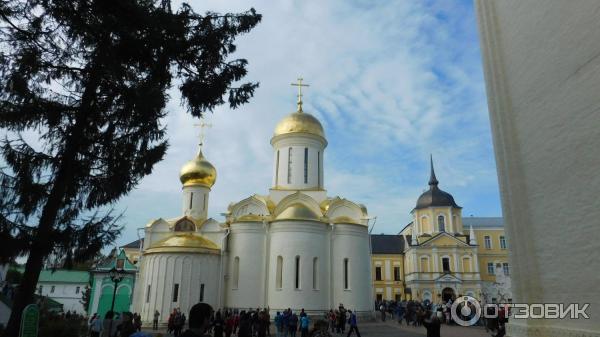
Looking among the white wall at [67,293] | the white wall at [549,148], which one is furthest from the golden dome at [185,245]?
the white wall at [67,293]

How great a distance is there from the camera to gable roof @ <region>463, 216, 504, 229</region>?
50.3 meters

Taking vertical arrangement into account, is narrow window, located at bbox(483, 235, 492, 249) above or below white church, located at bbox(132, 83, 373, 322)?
above

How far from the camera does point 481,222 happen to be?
51938mm

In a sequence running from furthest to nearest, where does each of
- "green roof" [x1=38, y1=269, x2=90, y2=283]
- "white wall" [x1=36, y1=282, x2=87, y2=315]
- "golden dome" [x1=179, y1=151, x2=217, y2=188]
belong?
"green roof" [x1=38, y1=269, x2=90, y2=283] → "white wall" [x1=36, y1=282, x2=87, y2=315] → "golden dome" [x1=179, y1=151, x2=217, y2=188]

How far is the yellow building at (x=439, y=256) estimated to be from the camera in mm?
41719

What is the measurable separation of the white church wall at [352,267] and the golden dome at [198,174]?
33.0 ft

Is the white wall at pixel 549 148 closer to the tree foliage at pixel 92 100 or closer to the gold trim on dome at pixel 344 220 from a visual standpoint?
the tree foliage at pixel 92 100

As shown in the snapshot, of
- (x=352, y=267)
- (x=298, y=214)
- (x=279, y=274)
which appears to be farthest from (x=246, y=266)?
(x=352, y=267)

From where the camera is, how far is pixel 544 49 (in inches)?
217

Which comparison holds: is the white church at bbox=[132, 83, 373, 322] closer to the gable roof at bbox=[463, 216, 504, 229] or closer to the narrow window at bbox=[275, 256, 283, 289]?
the narrow window at bbox=[275, 256, 283, 289]

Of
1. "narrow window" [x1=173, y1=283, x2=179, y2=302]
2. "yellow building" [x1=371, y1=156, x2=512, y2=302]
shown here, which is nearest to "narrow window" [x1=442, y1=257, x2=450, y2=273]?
"yellow building" [x1=371, y1=156, x2=512, y2=302]

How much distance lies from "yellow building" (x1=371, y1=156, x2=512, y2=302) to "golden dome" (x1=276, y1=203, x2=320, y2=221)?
2434cm

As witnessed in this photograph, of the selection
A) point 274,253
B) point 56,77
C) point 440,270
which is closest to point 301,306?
point 274,253

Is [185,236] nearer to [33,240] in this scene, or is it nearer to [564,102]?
[33,240]
